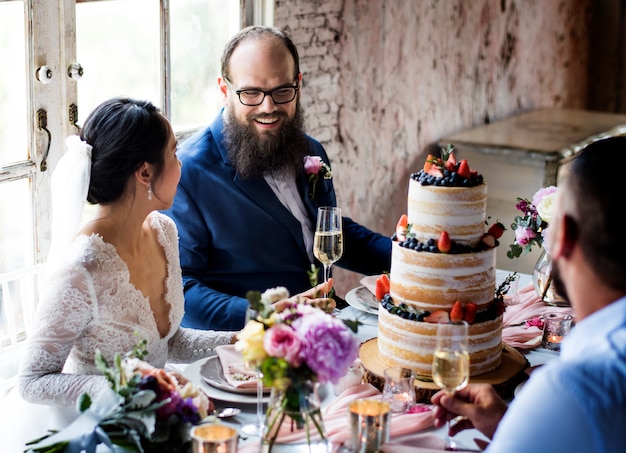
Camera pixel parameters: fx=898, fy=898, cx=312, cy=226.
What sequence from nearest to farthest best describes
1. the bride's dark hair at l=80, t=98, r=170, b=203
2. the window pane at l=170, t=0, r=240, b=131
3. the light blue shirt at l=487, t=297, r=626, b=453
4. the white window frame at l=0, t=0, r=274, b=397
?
the light blue shirt at l=487, t=297, r=626, b=453
the bride's dark hair at l=80, t=98, r=170, b=203
the white window frame at l=0, t=0, r=274, b=397
the window pane at l=170, t=0, r=240, b=131

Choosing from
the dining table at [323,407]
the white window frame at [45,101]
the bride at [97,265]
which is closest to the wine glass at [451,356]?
the dining table at [323,407]

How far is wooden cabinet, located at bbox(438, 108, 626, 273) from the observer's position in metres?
5.73

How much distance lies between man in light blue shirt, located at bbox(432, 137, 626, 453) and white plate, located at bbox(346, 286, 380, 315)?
1312mm

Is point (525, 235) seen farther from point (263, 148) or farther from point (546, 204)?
point (263, 148)

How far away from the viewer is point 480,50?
6.75 meters

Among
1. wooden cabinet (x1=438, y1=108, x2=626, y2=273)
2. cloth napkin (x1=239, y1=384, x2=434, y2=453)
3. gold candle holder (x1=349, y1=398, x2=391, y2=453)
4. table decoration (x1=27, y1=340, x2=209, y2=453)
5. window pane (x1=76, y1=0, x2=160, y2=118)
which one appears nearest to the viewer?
table decoration (x1=27, y1=340, x2=209, y2=453)

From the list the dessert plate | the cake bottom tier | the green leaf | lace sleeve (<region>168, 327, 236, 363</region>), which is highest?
the green leaf

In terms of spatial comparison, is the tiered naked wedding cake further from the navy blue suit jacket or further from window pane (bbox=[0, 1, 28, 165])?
window pane (bbox=[0, 1, 28, 165])

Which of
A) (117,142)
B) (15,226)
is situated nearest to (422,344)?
(117,142)

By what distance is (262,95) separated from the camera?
11.7 ft

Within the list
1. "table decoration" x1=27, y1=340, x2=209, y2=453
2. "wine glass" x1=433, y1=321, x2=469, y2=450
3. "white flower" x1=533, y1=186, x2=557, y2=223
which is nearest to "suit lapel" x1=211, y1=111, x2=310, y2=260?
"white flower" x1=533, y1=186, x2=557, y2=223

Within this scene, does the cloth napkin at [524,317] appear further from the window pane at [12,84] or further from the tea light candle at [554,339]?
the window pane at [12,84]

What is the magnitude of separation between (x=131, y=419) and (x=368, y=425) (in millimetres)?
522

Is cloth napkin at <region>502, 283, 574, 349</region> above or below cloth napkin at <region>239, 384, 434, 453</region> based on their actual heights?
below
